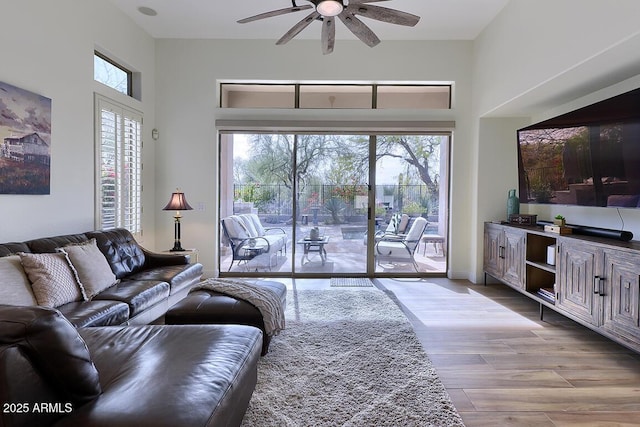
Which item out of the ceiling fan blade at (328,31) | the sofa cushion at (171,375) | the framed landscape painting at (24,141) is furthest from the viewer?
the ceiling fan blade at (328,31)

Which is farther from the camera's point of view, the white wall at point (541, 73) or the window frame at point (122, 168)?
the window frame at point (122, 168)

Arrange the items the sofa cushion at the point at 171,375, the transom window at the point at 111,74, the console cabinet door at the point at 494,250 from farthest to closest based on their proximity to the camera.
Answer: the console cabinet door at the point at 494,250 < the transom window at the point at 111,74 < the sofa cushion at the point at 171,375

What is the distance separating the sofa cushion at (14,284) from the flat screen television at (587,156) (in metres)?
4.48

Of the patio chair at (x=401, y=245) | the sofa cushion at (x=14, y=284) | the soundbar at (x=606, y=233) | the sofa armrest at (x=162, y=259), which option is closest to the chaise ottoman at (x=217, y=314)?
the sofa cushion at (x=14, y=284)

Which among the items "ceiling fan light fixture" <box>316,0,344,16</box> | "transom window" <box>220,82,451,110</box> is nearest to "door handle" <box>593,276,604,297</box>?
"ceiling fan light fixture" <box>316,0,344,16</box>

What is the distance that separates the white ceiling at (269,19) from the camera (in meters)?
3.97

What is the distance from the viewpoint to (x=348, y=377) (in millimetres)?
2279

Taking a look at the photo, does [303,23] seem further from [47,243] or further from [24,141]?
[47,243]

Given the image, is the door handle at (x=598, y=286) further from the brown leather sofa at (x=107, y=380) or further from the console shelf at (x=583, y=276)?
the brown leather sofa at (x=107, y=380)

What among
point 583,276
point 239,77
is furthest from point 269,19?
point 583,276

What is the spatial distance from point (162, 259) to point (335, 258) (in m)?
2.50

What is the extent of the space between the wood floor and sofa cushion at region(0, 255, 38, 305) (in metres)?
2.87

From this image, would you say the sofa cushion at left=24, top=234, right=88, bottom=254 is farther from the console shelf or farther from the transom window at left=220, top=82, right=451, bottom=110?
the console shelf

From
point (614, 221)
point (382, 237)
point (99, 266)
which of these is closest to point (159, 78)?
point (99, 266)
